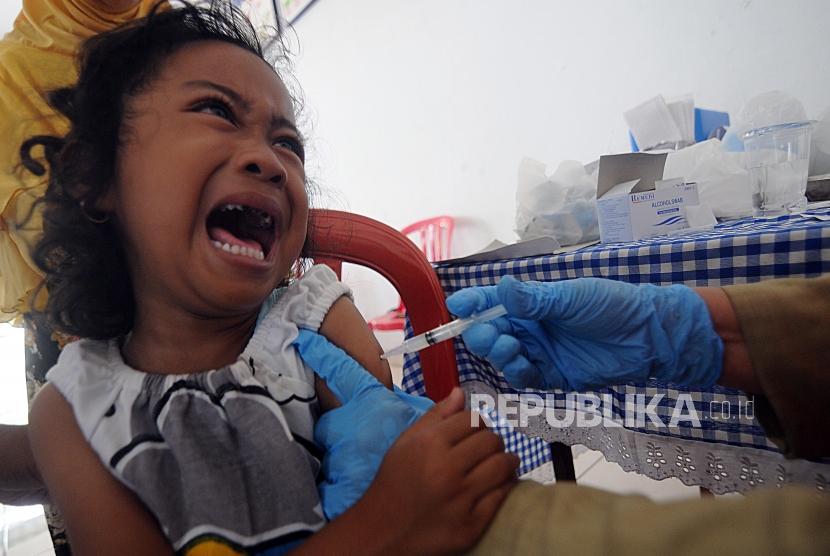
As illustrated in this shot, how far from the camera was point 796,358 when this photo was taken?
1.63 ft

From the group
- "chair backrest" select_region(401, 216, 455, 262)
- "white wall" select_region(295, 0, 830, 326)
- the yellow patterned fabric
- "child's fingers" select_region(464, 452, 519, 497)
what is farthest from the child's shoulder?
"chair backrest" select_region(401, 216, 455, 262)

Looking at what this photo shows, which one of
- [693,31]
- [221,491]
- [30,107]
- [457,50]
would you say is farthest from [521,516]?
[457,50]

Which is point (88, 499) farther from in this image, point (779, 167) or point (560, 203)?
point (779, 167)

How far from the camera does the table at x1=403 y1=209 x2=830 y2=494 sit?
58 centimetres

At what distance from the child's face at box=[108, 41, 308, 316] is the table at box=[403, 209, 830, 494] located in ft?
1.42

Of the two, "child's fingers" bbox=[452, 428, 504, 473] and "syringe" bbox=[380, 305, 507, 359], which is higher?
"syringe" bbox=[380, 305, 507, 359]

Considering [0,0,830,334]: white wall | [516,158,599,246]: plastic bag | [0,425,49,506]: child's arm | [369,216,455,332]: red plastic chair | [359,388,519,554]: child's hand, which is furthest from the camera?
[369,216,455,332]: red plastic chair

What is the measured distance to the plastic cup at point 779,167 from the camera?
92 cm

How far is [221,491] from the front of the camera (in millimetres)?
483

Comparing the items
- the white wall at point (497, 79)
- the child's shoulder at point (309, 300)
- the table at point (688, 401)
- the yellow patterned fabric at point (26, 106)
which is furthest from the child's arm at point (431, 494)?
the white wall at point (497, 79)

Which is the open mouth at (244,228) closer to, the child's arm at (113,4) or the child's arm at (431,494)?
the child's arm at (431,494)

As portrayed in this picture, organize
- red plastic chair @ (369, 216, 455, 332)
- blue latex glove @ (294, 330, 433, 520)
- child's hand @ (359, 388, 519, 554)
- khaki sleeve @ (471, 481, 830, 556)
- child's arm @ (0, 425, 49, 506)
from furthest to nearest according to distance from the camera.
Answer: red plastic chair @ (369, 216, 455, 332)
child's arm @ (0, 425, 49, 506)
blue latex glove @ (294, 330, 433, 520)
child's hand @ (359, 388, 519, 554)
khaki sleeve @ (471, 481, 830, 556)

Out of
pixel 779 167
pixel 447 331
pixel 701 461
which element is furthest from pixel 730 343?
pixel 779 167

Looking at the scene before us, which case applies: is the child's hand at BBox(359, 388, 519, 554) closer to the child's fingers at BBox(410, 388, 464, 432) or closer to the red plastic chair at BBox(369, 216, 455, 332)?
the child's fingers at BBox(410, 388, 464, 432)
